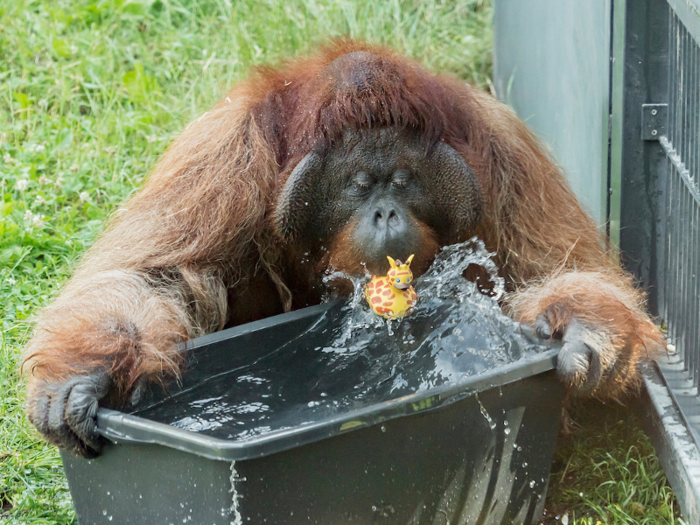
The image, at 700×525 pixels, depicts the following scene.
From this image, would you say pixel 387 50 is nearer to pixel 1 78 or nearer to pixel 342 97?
pixel 342 97

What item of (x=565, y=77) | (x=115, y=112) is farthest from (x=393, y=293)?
(x=115, y=112)

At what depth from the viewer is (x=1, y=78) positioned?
5.51 metres

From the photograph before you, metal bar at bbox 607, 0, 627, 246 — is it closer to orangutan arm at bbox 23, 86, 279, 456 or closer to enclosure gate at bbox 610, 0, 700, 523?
enclosure gate at bbox 610, 0, 700, 523

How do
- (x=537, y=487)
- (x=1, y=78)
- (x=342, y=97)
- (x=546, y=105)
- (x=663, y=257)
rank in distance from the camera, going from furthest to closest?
1. (x=1, y=78)
2. (x=546, y=105)
3. (x=663, y=257)
4. (x=342, y=97)
5. (x=537, y=487)

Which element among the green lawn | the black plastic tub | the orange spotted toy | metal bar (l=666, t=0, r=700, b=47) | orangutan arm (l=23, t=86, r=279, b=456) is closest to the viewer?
the black plastic tub

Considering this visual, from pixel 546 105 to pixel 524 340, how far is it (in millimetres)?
2382

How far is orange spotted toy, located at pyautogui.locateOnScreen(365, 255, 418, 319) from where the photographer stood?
2.65m

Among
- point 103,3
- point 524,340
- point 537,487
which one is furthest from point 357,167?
point 103,3

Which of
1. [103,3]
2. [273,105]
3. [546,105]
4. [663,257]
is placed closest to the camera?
[273,105]

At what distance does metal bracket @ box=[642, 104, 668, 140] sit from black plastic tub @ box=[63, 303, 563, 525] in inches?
42.7

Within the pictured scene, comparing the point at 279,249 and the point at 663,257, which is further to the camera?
the point at 663,257

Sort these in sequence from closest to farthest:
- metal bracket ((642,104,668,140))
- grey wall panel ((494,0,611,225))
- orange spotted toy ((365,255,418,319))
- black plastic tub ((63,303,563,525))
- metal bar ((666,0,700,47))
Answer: black plastic tub ((63,303,563,525)) < metal bar ((666,0,700,47)) < orange spotted toy ((365,255,418,319)) < metal bracket ((642,104,668,140)) < grey wall panel ((494,0,611,225))

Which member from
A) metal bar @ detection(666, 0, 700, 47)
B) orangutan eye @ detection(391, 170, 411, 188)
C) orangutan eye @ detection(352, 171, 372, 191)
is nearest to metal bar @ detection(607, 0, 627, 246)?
metal bar @ detection(666, 0, 700, 47)

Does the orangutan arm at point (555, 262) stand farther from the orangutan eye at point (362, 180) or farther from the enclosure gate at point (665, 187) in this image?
the orangutan eye at point (362, 180)
